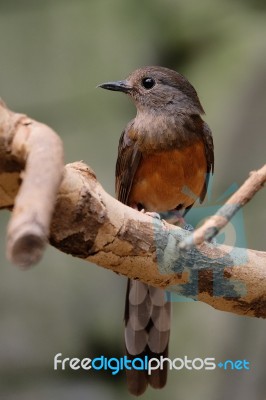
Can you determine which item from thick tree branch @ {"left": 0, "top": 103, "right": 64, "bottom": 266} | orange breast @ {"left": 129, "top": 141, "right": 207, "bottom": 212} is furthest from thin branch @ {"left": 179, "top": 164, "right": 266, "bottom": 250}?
orange breast @ {"left": 129, "top": 141, "right": 207, "bottom": 212}

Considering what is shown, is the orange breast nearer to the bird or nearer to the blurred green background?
the bird

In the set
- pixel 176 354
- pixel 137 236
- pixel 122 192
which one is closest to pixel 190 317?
pixel 176 354

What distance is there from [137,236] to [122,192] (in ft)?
3.42

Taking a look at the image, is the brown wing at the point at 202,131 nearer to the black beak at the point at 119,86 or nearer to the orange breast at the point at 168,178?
the orange breast at the point at 168,178

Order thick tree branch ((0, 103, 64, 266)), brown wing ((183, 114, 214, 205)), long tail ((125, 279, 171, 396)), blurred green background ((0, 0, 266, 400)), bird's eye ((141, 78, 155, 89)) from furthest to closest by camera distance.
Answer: blurred green background ((0, 0, 266, 400)) < bird's eye ((141, 78, 155, 89)) < brown wing ((183, 114, 214, 205)) < long tail ((125, 279, 171, 396)) < thick tree branch ((0, 103, 64, 266))

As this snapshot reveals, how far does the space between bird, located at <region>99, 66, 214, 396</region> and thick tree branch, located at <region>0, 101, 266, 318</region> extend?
75 centimetres

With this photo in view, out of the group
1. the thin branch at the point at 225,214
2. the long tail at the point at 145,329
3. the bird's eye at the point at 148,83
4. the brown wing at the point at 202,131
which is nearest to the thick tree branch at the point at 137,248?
the thin branch at the point at 225,214

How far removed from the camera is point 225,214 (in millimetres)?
1574

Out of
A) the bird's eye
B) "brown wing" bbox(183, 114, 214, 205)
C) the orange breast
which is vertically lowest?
the orange breast

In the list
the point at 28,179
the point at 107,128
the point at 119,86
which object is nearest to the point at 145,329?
the point at 119,86

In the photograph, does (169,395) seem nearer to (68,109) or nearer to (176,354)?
(176,354)

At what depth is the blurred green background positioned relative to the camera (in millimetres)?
4090

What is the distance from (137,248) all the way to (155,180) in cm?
97

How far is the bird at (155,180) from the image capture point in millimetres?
2922
